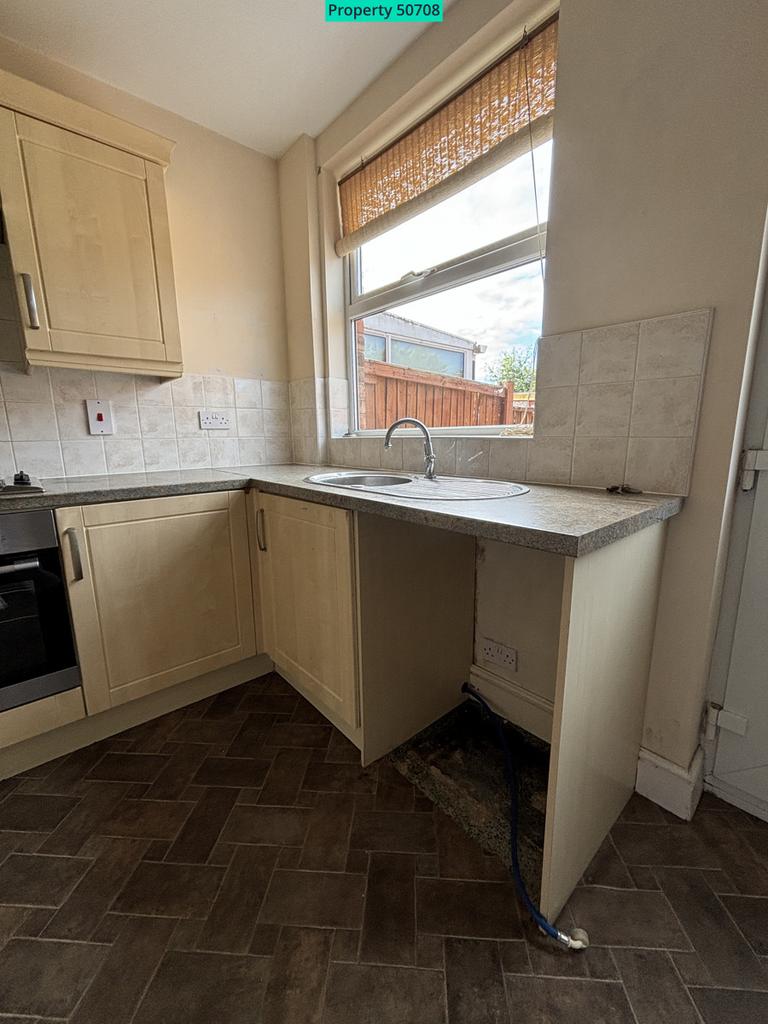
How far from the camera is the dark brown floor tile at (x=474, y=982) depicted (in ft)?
2.60

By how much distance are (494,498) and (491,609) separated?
630mm

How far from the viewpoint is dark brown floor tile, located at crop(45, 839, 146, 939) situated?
94 cm

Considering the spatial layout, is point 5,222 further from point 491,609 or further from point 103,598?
point 491,609

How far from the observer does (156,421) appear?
1998 millimetres

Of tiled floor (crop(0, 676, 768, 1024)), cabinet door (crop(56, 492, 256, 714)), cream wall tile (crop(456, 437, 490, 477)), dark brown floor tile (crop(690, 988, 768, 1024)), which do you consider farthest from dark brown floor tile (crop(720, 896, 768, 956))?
cabinet door (crop(56, 492, 256, 714))

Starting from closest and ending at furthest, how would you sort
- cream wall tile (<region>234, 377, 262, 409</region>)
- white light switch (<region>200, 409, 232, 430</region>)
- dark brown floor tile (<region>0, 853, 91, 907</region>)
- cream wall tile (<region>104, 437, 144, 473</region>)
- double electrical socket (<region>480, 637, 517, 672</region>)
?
dark brown floor tile (<region>0, 853, 91, 907</region>), double electrical socket (<region>480, 637, 517, 672</region>), cream wall tile (<region>104, 437, 144, 473</region>), white light switch (<region>200, 409, 232, 430</region>), cream wall tile (<region>234, 377, 262, 409</region>)

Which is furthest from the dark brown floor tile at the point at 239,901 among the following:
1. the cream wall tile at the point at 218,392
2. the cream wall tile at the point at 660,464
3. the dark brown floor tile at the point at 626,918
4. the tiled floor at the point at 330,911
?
the cream wall tile at the point at 218,392

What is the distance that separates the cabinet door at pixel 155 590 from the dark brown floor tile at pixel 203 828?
51cm

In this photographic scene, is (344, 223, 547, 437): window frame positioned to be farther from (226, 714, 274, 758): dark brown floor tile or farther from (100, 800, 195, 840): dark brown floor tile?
(100, 800, 195, 840): dark brown floor tile

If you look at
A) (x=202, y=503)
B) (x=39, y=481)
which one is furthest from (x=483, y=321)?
(x=39, y=481)

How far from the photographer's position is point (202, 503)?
1.62 m

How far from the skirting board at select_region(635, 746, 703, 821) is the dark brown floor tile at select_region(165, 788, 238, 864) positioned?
124 cm

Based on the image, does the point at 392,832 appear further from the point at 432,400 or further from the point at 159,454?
the point at 159,454

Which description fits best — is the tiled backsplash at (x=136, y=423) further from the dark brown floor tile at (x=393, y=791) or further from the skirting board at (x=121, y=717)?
the dark brown floor tile at (x=393, y=791)
